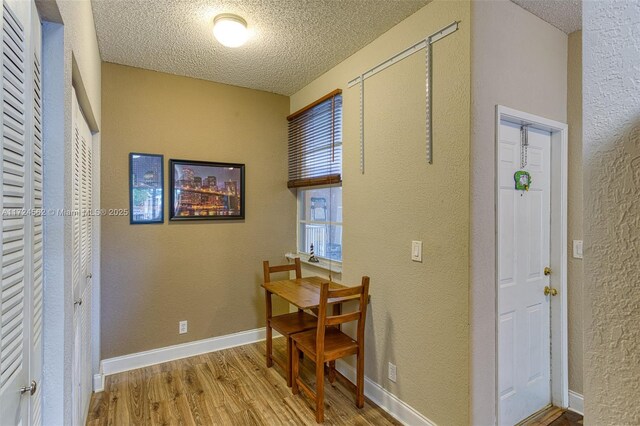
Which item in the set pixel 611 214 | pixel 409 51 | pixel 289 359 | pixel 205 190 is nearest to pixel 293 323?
pixel 289 359

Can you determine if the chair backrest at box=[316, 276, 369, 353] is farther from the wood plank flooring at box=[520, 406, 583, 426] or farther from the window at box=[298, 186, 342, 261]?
the wood plank flooring at box=[520, 406, 583, 426]

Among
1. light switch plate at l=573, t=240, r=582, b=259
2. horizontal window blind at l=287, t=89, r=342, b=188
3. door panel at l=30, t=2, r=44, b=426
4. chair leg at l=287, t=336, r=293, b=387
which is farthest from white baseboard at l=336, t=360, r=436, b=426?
door panel at l=30, t=2, r=44, b=426

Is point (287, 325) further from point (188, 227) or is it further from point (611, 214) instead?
point (611, 214)

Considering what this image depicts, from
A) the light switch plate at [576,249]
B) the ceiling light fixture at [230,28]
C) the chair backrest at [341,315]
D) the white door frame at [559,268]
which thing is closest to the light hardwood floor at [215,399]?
the chair backrest at [341,315]

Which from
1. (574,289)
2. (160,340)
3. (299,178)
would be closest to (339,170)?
(299,178)

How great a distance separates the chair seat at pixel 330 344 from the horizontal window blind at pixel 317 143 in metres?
1.29

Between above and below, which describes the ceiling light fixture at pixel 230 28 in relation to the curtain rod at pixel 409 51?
above

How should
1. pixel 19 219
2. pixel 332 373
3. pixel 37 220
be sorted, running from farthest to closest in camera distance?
1. pixel 332 373
2. pixel 37 220
3. pixel 19 219

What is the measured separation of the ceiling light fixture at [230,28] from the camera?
209 centimetres

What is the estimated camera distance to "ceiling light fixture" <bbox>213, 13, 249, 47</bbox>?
6.86 ft

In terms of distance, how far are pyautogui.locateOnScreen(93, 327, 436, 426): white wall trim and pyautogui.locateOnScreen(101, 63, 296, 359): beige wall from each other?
0.07 metres

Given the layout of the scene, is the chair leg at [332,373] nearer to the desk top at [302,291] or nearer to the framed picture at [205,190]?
the desk top at [302,291]

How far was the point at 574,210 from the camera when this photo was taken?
7.46 feet

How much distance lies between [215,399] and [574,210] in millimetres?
2949
